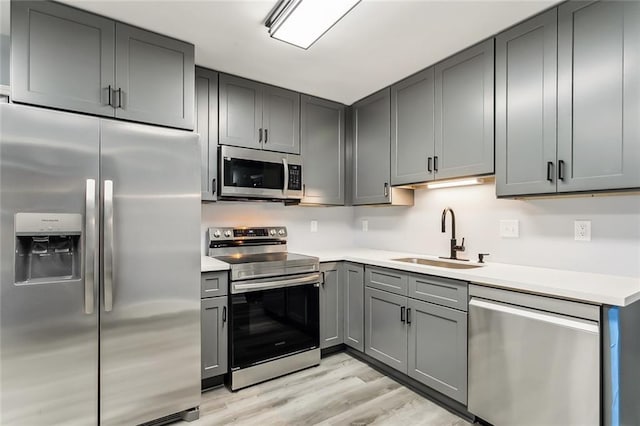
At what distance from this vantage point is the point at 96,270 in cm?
169

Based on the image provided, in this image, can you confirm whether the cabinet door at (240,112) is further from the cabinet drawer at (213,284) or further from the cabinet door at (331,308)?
→ the cabinet door at (331,308)

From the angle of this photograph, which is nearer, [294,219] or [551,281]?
[551,281]

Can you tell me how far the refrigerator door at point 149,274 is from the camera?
1.75 metres

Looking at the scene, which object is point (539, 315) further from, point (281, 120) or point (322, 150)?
point (281, 120)

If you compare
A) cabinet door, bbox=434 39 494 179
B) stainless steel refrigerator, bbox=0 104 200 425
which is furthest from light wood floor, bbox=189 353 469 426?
cabinet door, bbox=434 39 494 179

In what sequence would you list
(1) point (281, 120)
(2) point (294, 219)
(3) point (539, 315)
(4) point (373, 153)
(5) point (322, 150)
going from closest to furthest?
(3) point (539, 315) < (1) point (281, 120) < (4) point (373, 153) < (5) point (322, 150) < (2) point (294, 219)

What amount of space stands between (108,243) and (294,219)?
1816 millimetres

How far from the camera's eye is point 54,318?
1604mm

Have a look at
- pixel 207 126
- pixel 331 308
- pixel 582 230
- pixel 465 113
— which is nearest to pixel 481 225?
pixel 582 230

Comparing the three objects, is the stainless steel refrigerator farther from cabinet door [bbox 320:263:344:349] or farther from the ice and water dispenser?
cabinet door [bbox 320:263:344:349]

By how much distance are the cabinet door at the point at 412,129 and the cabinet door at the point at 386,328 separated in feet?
3.21

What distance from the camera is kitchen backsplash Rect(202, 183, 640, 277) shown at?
6.01 feet

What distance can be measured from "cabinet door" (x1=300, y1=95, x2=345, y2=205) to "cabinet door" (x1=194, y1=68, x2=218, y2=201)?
2.70 feet

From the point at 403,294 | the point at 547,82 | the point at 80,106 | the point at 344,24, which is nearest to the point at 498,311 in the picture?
the point at 403,294
